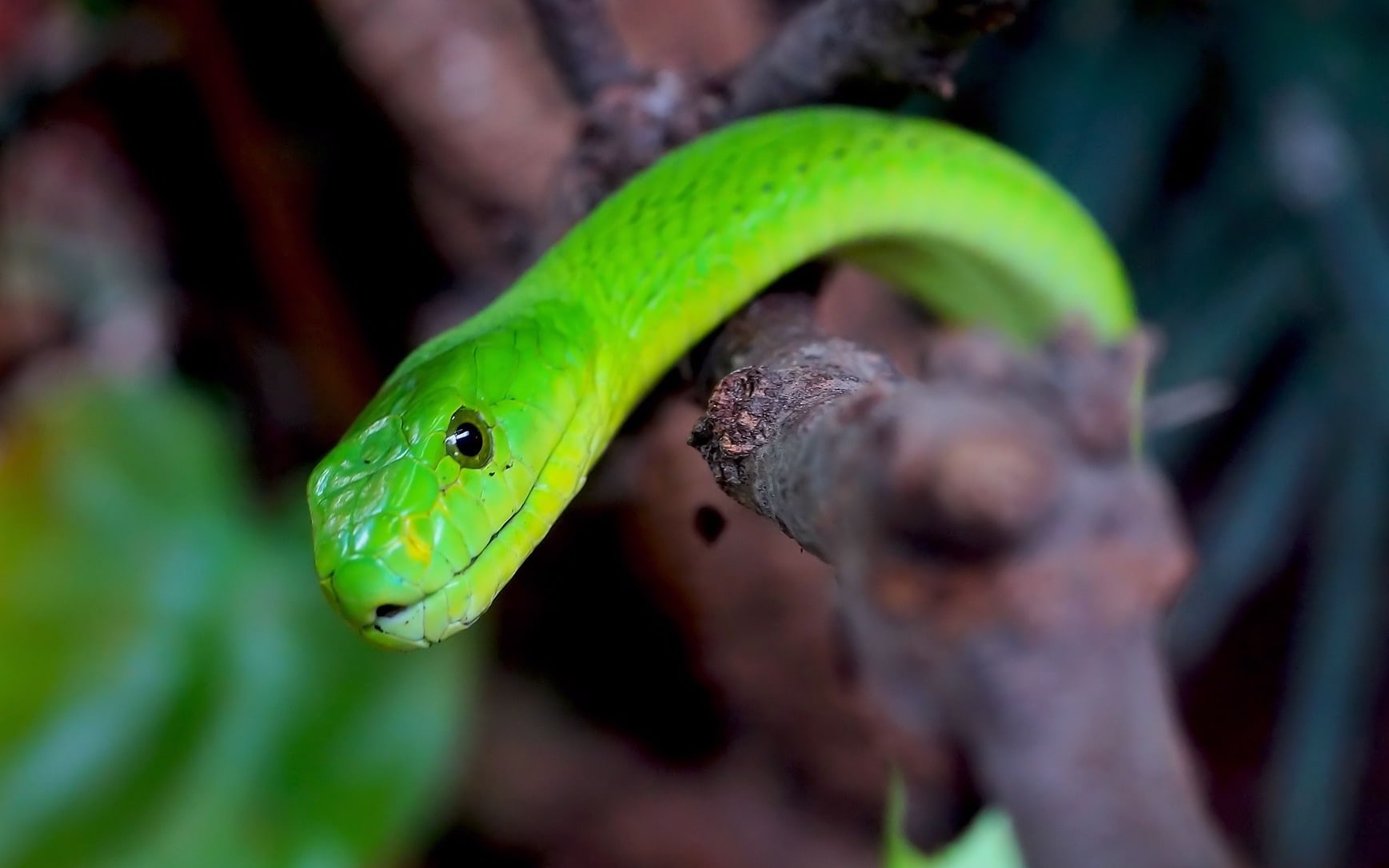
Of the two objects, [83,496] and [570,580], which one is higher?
[83,496]

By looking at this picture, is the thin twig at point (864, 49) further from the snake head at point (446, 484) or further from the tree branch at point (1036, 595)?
the tree branch at point (1036, 595)

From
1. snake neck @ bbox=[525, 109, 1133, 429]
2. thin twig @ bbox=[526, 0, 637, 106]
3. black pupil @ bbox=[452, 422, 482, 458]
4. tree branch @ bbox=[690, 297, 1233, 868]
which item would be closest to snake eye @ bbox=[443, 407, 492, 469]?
black pupil @ bbox=[452, 422, 482, 458]

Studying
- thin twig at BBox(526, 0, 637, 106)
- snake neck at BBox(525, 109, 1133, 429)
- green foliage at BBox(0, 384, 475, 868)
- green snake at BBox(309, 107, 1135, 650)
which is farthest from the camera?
green foliage at BBox(0, 384, 475, 868)

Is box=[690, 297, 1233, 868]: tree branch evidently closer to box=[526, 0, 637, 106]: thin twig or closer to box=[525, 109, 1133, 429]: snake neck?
box=[525, 109, 1133, 429]: snake neck

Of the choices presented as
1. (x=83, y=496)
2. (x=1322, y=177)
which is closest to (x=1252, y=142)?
(x=1322, y=177)

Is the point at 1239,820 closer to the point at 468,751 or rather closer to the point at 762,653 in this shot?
the point at 762,653

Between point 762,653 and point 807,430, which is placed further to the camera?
point 762,653
